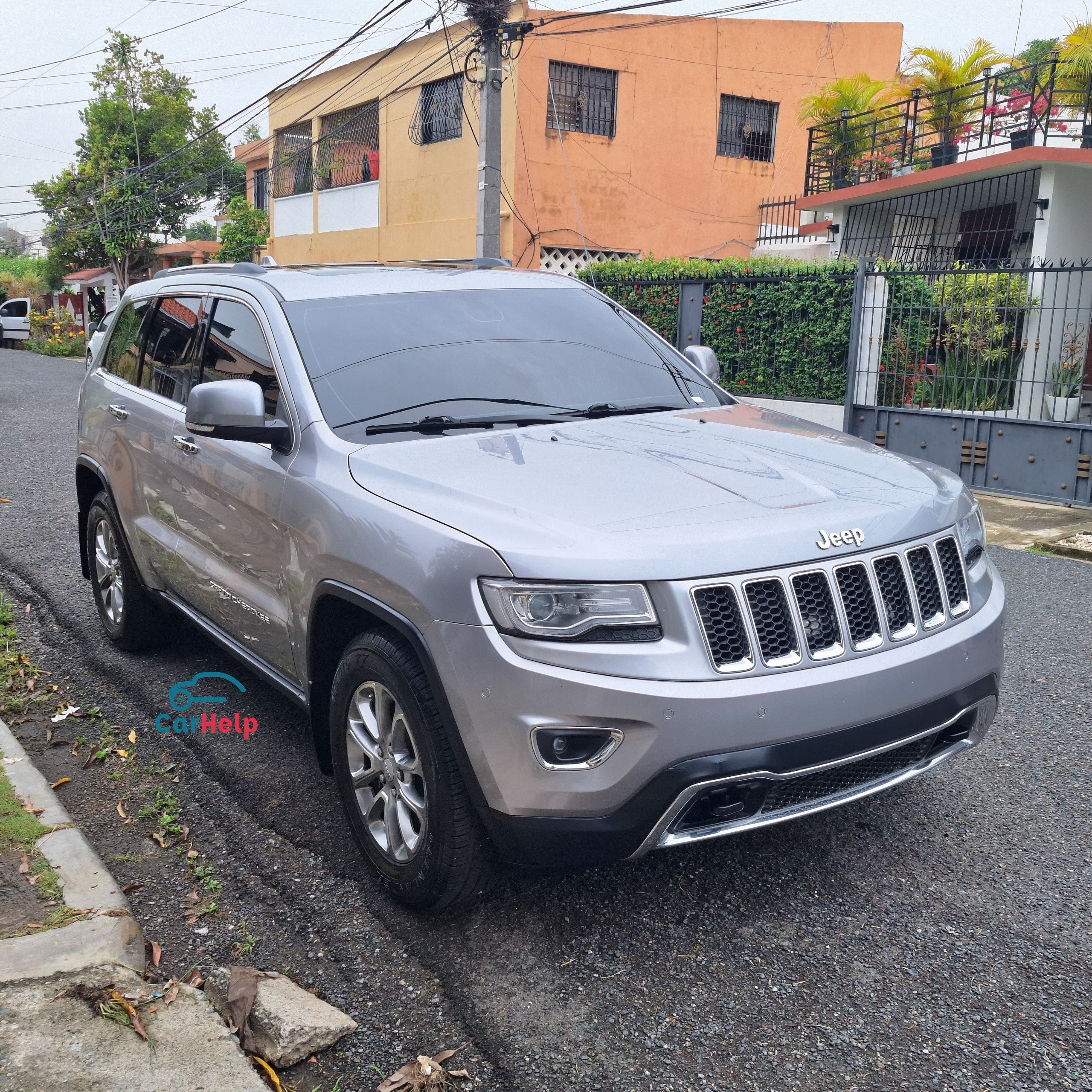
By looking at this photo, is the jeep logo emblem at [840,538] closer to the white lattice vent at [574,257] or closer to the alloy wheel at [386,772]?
the alloy wheel at [386,772]

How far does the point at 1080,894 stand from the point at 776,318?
10598mm

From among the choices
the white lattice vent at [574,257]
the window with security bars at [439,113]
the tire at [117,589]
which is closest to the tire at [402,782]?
the tire at [117,589]


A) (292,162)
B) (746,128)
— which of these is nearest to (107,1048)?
(746,128)

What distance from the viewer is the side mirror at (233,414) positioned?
3521 mm

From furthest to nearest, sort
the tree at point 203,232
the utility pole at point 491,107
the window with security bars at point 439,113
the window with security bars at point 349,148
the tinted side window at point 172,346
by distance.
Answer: the tree at point 203,232 < the window with security bars at point 349,148 < the window with security bars at point 439,113 < the utility pole at point 491,107 < the tinted side window at point 172,346

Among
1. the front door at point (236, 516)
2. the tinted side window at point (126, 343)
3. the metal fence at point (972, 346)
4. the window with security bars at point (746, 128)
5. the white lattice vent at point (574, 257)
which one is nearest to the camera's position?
the front door at point (236, 516)

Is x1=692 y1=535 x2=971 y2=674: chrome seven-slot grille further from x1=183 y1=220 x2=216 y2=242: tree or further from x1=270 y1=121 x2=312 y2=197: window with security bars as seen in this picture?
x1=183 y1=220 x2=216 y2=242: tree

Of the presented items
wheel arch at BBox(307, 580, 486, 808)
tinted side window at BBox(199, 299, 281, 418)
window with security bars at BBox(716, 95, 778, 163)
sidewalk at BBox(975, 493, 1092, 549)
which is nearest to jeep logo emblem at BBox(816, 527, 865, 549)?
wheel arch at BBox(307, 580, 486, 808)

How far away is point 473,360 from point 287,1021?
228 cm

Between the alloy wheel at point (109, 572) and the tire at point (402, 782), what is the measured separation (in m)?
2.56

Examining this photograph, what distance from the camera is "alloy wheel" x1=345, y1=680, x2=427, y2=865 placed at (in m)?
3.07

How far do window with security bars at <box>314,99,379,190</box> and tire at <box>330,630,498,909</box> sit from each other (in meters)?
23.2

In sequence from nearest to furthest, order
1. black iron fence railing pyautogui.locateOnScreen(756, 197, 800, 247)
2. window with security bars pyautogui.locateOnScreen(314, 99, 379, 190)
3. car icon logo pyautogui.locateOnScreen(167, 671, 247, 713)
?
car icon logo pyautogui.locateOnScreen(167, 671, 247, 713) < black iron fence railing pyautogui.locateOnScreen(756, 197, 800, 247) < window with security bars pyautogui.locateOnScreen(314, 99, 379, 190)

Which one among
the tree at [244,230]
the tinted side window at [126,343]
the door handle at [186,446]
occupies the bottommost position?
the door handle at [186,446]
